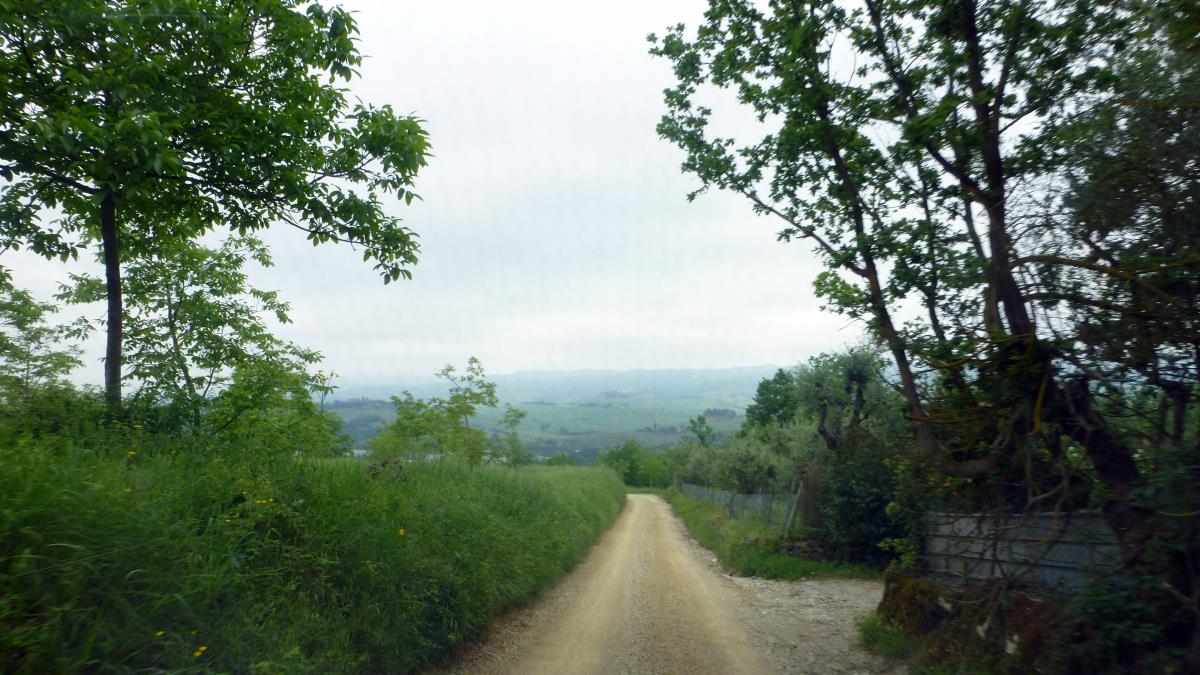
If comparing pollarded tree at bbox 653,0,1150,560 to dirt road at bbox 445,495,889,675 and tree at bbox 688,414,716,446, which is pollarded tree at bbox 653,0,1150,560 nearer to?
dirt road at bbox 445,495,889,675

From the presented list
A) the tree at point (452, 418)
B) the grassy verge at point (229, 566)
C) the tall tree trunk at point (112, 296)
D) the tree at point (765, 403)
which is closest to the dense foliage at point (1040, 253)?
the grassy verge at point (229, 566)

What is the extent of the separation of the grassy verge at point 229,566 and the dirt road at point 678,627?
1031mm

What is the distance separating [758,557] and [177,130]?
14816mm

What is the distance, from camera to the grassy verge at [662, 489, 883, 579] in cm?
1478

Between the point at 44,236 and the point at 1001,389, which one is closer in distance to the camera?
the point at 1001,389

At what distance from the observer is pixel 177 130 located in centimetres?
603

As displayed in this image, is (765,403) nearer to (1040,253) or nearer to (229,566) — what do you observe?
(1040,253)

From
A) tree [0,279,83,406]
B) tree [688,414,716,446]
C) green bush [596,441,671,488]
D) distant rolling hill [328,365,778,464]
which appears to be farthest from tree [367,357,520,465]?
green bush [596,441,671,488]

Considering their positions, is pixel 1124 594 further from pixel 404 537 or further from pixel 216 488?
pixel 216 488

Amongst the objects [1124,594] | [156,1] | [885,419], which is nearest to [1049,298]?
[1124,594]

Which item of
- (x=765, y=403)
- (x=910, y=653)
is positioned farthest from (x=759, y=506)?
(x=765, y=403)

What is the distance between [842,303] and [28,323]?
1213 cm

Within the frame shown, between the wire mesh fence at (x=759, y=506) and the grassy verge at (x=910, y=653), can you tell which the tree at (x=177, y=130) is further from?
the wire mesh fence at (x=759, y=506)

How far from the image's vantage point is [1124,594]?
16.1 feet
